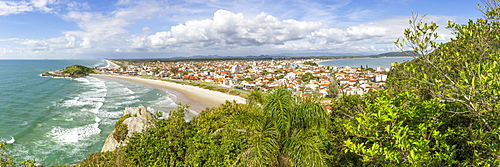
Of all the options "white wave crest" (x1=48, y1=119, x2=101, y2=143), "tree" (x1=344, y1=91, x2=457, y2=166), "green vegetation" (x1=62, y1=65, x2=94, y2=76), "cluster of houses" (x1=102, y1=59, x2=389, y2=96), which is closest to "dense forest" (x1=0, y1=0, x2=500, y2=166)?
"tree" (x1=344, y1=91, x2=457, y2=166)

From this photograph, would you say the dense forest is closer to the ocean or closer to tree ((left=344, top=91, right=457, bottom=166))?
tree ((left=344, top=91, right=457, bottom=166))

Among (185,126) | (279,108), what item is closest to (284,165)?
(279,108)

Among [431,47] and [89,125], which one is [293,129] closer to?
[431,47]

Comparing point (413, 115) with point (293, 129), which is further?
point (293, 129)

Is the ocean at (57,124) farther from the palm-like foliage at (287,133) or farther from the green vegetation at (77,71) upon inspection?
the green vegetation at (77,71)

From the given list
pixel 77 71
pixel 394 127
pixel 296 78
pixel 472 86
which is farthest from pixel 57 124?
pixel 77 71
